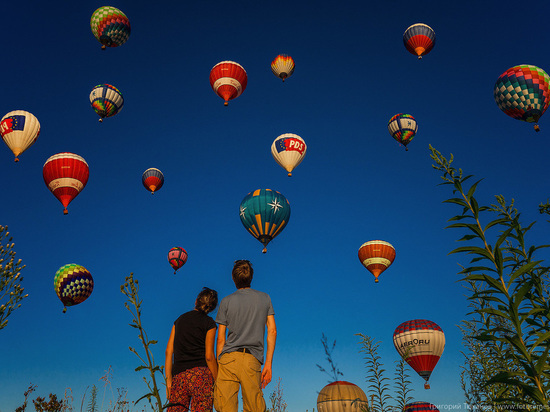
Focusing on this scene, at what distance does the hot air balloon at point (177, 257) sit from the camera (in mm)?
37938

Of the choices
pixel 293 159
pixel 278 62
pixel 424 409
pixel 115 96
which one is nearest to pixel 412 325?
pixel 424 409

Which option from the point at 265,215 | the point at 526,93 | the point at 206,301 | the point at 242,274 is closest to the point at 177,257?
the point at 265,215

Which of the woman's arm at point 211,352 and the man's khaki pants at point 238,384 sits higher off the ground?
the woman's arm at point 211,352

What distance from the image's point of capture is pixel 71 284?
25750 mm

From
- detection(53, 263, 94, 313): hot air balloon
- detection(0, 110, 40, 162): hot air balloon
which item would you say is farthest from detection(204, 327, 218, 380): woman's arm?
detection(0, 110, 40, 162): hot air balloon

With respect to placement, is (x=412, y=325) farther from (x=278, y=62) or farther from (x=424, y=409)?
(x=278, y=62)

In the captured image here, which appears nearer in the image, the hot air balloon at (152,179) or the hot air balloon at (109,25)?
the hot air balloon at (109,25)

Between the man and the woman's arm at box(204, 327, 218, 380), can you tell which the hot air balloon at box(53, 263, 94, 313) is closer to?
the woman's arm at box(204, 327, 218, 380)

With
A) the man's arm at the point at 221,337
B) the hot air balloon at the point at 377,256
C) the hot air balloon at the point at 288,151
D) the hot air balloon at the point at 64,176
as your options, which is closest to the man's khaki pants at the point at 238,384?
the man's arm at the point at 221,337

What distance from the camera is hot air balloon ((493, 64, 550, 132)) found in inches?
950

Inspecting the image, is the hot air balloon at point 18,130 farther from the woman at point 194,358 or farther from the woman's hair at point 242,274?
the woman's hair at point 242,274

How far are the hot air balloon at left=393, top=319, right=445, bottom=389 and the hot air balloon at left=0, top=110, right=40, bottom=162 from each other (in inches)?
1005

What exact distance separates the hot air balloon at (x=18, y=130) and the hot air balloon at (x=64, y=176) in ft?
7.38

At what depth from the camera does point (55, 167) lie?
80.7ft
